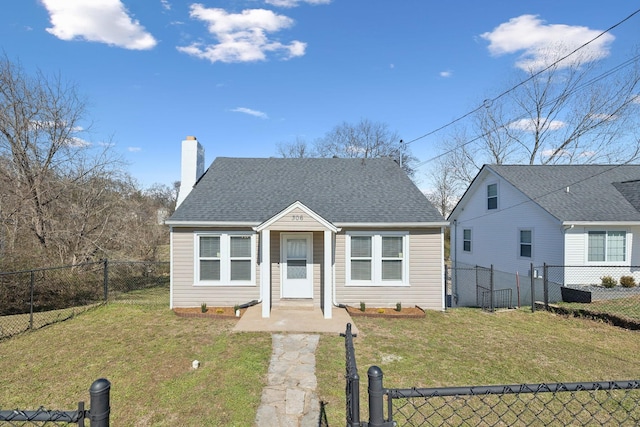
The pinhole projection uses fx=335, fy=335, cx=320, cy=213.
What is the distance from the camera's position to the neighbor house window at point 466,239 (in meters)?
19.3

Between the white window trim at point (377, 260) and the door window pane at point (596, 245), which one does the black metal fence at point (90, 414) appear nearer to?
the white window trim at point (377, 260)

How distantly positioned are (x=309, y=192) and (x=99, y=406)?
10.2 meters

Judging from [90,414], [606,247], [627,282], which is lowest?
[627,282]

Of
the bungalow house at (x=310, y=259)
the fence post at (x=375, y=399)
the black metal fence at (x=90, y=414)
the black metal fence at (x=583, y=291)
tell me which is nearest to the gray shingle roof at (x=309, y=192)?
the bungalow house at (x=310, y=259)

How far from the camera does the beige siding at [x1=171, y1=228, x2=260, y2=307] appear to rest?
1008cm

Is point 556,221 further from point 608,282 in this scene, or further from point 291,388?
point 291,388

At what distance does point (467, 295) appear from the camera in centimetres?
1800

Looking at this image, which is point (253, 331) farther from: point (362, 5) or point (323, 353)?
point (362, 5)

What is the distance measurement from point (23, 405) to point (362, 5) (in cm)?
1337

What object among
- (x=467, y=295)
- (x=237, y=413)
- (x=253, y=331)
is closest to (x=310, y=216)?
(x=253, y=331)

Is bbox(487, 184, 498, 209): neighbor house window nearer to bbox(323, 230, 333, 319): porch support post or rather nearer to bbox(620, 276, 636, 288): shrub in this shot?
bbox(620, 276, 636, 288): shrub

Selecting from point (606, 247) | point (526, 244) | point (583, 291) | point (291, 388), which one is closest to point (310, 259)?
point (291, 388)

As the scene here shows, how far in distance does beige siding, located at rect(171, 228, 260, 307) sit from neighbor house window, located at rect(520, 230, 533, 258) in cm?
1229

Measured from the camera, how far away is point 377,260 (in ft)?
33.2
